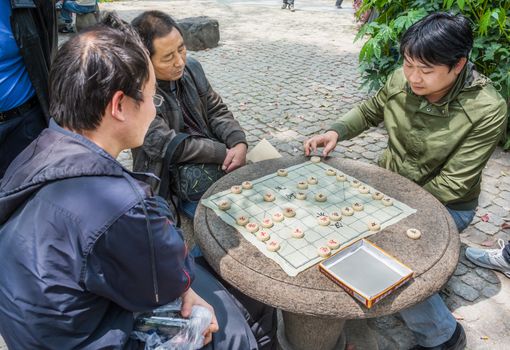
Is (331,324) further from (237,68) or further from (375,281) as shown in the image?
(237,68)

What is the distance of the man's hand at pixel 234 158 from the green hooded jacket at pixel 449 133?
2.30ft

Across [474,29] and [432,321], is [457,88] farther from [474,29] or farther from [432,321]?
[474,29]

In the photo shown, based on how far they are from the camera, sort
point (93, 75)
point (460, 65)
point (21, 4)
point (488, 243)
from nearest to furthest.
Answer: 1. point (93, 75)
2. point (460, 65)
3. point (21, 4)
4. point (488, 243)

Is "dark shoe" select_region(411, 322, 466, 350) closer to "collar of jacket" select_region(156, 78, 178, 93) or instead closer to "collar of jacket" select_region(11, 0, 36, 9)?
"collar of jacket" select_region(156, 78, 178, 93)

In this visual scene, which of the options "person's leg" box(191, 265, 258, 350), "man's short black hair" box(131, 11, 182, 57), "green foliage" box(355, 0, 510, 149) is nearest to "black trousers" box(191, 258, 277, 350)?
"person's leg" box(191, 265, 258, 350)

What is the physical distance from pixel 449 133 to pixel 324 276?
1271mm

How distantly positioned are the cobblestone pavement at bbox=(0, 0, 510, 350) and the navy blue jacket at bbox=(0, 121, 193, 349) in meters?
1.69

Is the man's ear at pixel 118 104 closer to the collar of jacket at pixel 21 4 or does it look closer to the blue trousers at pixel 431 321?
the collar of jacket at pixel 21 4

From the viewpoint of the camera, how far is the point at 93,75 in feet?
4.46

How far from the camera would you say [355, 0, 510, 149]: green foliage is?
409cm

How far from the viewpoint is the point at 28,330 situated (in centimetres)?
132

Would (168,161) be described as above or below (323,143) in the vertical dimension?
below

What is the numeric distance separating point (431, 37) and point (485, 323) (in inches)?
69.6

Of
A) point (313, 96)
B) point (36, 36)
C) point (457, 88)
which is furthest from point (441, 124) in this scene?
point (313, 96)
